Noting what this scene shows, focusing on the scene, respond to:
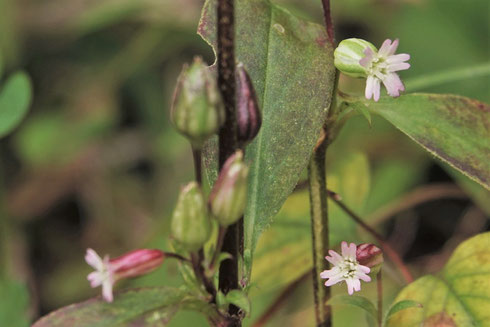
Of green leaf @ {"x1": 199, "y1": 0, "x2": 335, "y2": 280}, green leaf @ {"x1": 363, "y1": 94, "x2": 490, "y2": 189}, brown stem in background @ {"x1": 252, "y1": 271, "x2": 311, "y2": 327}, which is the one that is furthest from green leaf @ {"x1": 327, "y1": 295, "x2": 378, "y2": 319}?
brown stem in background @ {"x1": 252, "y1": 271, "x2": 311, "y2": 327}

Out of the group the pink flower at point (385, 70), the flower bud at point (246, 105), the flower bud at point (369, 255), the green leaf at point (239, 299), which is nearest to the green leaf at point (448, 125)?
the pink flower at point (385, 70)

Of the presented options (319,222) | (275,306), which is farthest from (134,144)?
(319,222)

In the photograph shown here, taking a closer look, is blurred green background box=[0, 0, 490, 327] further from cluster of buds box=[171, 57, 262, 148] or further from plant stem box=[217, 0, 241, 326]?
cluster of buds box=[171, 57, 262, 148]

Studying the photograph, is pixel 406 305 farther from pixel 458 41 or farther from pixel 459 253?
pixel 458 41

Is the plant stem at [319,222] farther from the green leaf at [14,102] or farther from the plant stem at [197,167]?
the green leaf at [14,102]

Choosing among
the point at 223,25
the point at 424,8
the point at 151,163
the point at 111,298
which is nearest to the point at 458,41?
the point at 424,8

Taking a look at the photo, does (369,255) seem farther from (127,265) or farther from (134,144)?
(134,144)
